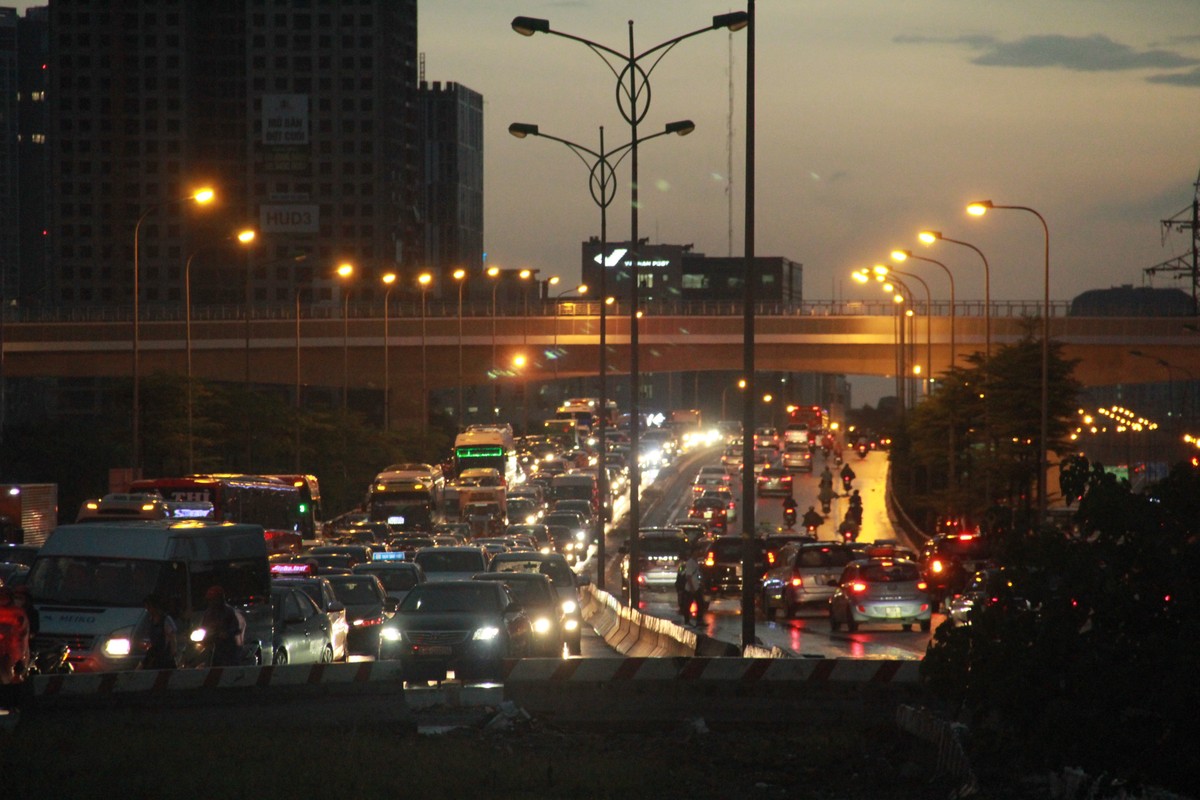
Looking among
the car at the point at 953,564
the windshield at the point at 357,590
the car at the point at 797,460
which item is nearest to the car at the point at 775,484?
the car at the point at 797,460

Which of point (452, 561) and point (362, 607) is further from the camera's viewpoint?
point (452, 561)

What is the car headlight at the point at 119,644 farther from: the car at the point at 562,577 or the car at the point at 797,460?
the car at the point at 797,460

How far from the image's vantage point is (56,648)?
1981cm

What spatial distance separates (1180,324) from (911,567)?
56.8 metres

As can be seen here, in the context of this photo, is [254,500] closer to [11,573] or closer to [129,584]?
[11,573]

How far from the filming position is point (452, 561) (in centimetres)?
3556

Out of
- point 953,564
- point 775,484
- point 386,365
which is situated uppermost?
point 386,365

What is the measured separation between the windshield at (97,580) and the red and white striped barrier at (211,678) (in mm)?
3332

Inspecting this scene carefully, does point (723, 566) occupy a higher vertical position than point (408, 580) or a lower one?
lower

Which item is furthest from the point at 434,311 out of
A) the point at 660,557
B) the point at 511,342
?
the point at 660,557

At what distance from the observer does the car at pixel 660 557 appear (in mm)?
49844

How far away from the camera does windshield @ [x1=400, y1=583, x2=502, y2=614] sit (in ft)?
78.5

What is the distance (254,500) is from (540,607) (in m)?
23.3

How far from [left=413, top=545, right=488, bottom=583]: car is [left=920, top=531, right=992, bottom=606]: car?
11.7 meters
